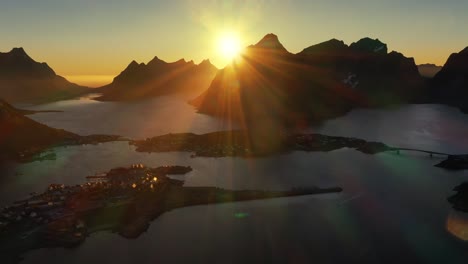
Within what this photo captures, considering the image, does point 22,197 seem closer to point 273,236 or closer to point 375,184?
point 273,236

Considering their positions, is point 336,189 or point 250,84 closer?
point 336,189

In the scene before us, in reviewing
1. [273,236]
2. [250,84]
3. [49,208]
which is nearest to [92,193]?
[49,208]

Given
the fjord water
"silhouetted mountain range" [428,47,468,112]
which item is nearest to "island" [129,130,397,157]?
the fjord water

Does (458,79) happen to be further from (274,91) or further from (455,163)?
(455,163)

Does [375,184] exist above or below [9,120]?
below

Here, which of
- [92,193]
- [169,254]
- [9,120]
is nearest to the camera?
[169,254]

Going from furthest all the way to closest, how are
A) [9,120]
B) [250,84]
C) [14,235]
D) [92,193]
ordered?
[250,84]
[9,120]
[92,193]
[14,235]
